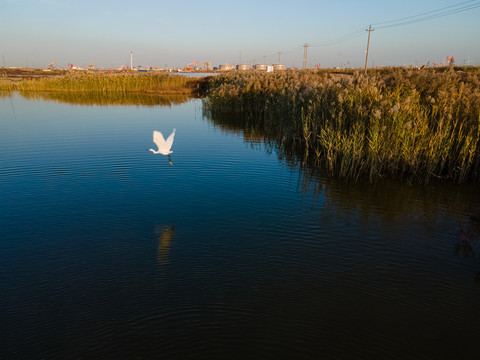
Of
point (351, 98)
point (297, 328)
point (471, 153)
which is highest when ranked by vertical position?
point (351, 98)

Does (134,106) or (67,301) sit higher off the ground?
(134,106)

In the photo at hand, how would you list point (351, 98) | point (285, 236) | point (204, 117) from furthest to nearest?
point (204, 117), point (351, 98), point (285, 236)

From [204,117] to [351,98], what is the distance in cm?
1277

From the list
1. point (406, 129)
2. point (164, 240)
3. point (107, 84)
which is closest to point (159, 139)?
point (164, 240)

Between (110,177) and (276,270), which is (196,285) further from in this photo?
(110,177)

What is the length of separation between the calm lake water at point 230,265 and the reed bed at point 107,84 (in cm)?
2984

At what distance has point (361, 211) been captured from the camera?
821 centimetres

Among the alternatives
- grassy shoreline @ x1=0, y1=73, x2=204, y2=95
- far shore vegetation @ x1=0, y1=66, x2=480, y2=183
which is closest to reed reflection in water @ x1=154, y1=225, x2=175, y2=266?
far shore vegetation @ x1=0, y1=66, x2=480, y2=183

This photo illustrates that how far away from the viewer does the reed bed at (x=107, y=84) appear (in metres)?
38.3

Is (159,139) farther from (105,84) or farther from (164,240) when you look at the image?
(105,84)

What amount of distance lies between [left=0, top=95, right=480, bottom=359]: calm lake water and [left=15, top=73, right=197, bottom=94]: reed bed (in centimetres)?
2984

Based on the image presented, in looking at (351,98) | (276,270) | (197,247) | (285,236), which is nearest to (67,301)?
(197,247)

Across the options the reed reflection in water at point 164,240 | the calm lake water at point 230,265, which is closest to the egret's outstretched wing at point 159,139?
the calm lake water at point 230,265

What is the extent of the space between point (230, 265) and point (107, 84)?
37.9 m
